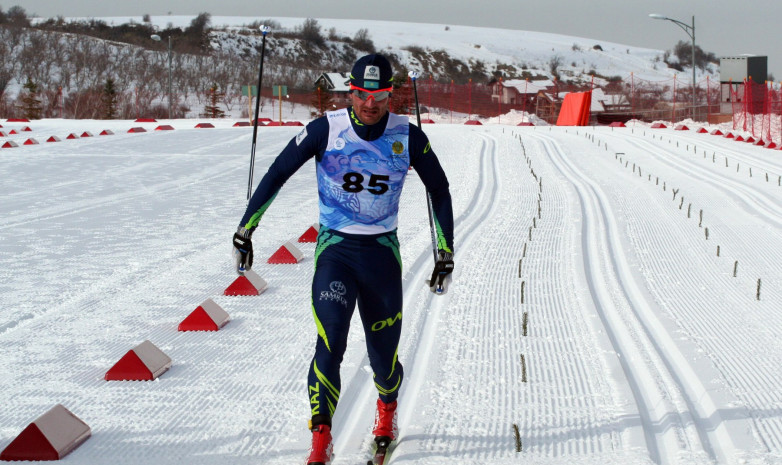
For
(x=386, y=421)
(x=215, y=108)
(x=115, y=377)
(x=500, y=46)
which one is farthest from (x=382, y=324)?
(x=500, y=46)

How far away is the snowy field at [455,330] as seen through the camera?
182 inches

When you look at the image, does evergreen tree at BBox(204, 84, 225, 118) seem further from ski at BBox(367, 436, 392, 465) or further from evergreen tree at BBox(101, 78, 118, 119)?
ski at BBox(367, 436, 392, 465)

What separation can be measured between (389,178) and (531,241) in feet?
22.7

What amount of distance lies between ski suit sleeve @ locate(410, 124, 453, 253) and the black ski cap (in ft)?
0.88

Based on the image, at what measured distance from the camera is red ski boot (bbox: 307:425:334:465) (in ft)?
13.1

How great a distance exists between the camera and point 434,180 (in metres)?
4.37

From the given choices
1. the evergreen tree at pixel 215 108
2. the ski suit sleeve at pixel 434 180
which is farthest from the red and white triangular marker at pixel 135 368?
the evergreen tree at pixel 215 108

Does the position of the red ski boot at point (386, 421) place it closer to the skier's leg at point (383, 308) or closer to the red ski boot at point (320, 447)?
the skier's leg at point (383, 308)

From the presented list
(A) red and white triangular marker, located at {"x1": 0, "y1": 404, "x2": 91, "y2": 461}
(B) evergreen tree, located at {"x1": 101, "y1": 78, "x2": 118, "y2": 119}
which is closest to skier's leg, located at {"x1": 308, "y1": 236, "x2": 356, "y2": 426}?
(A) red and white triangular marker, located at {"x1": 0, "y1": 404, "x2": 91, "y2": 461}

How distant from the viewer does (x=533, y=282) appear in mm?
8594

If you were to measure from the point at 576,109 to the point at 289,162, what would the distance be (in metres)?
32.5

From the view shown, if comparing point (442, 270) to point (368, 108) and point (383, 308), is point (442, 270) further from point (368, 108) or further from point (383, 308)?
point (368, 108)

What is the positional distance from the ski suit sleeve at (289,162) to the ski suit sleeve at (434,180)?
Answer: 425 millimetres

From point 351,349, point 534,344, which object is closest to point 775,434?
point 534,344
